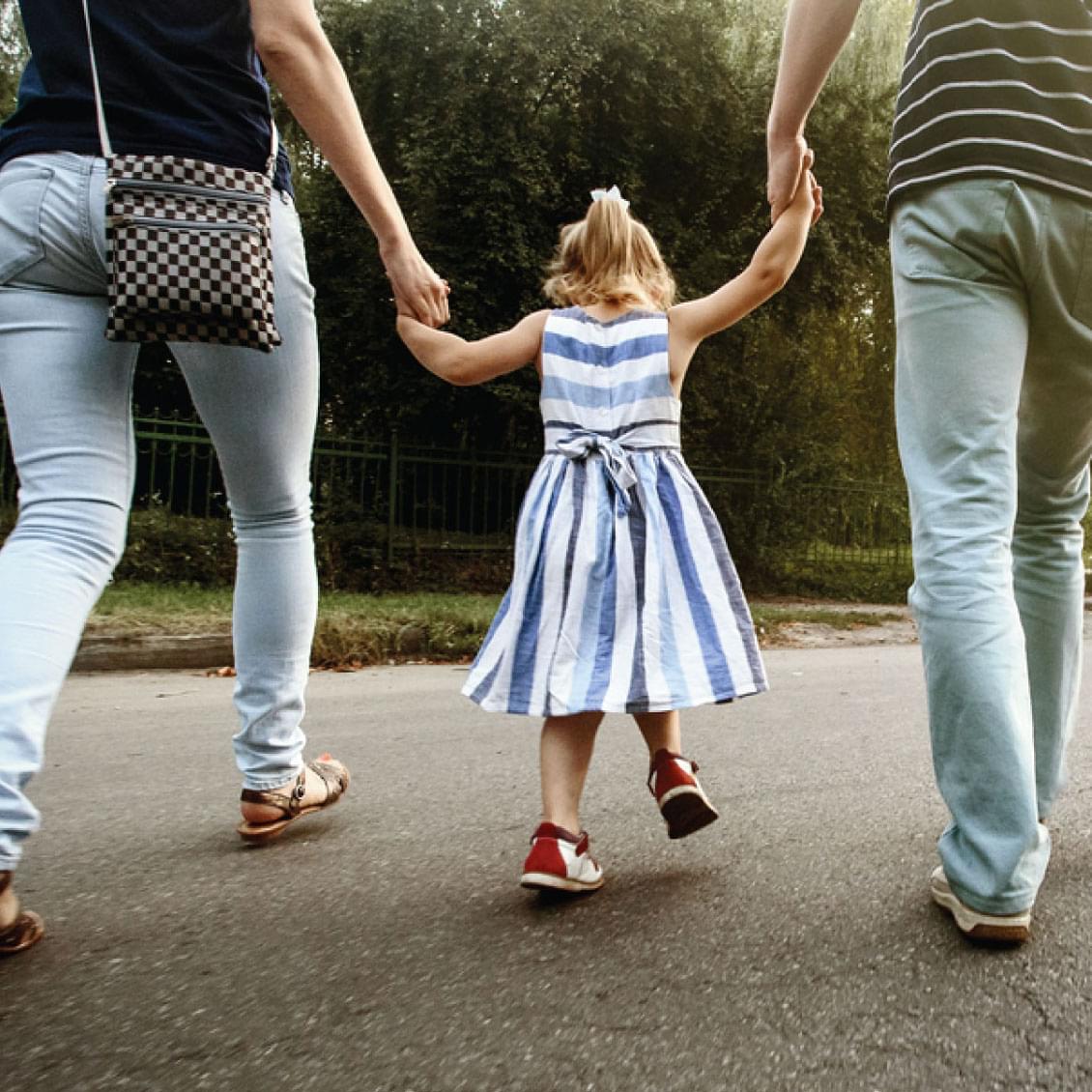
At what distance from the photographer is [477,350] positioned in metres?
2.36

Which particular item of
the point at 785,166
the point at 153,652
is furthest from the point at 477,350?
the point at 153,652

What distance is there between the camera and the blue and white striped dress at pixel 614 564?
2.07m

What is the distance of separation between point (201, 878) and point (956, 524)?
1563mm

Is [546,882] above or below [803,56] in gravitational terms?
below

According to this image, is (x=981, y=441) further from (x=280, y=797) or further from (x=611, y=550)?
(x=280, y=797)

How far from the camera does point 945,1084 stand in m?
1.26

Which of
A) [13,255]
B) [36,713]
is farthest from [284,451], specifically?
[36,713]

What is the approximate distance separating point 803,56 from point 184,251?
114 cm

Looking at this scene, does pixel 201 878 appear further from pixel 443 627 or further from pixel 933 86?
pixel 443 627

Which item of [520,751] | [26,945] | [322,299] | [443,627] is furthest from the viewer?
[322,299]

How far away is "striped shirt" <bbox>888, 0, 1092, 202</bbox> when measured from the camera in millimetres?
1744

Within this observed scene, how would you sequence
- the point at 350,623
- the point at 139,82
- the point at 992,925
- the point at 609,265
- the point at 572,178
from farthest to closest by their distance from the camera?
the point at 572,178 < the point at 350,623 < the point at 609,265 < the point at 139,82 < the point at 992,925

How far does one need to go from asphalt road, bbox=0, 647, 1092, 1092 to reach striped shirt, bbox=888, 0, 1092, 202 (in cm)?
127

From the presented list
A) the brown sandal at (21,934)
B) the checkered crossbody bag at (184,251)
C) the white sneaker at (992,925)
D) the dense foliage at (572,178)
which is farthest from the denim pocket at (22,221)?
the dense foliage at (572,178)
